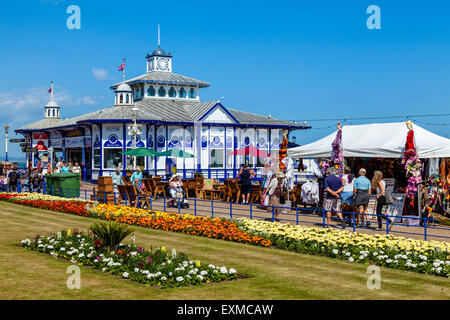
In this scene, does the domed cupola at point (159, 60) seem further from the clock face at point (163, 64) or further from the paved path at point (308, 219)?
the paved path at point (308, 219)

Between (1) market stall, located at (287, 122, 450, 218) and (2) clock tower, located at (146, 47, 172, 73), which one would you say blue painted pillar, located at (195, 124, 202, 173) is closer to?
Answer: (2) clock tower, located at (146, 47, 172, 73)

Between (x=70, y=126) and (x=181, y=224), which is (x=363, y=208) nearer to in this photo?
(x=181, y=224)

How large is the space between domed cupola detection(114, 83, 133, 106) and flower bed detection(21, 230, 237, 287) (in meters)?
29.7

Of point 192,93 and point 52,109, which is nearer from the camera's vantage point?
point 192,93

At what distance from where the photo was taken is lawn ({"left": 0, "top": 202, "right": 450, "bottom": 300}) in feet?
28.3

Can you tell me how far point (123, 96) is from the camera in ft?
136

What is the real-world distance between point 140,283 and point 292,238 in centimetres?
485

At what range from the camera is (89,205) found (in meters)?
20.8

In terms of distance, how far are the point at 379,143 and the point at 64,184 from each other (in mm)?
14612

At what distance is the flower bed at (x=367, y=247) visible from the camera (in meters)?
10.8

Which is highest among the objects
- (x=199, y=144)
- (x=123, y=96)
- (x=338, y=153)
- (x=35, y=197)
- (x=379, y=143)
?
(x=123, y=96)

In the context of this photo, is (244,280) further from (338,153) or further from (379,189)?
(338,153)

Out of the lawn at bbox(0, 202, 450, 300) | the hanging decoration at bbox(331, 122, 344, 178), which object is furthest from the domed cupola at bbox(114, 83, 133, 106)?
the lawn at bbox(0, 202, 450, 300)
